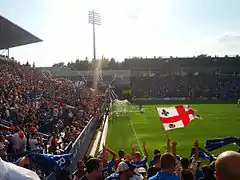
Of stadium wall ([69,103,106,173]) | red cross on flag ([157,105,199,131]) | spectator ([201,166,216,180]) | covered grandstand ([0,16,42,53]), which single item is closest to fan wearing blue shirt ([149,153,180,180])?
spectator ([201,166,216,180])

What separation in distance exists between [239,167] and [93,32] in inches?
2737

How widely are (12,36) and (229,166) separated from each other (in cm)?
A: 4420

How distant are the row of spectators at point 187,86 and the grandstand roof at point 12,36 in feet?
117

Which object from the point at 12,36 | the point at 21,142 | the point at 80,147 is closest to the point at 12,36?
the point at 12,36

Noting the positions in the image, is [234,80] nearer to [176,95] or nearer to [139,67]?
[176,95]

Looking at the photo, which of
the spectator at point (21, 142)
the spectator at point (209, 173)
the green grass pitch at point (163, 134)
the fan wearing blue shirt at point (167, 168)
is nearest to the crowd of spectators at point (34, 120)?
the spectator at point (21, 142)

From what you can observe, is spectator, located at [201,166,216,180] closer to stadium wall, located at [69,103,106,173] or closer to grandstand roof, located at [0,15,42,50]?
stadium wall, located at [69,103,106,173]

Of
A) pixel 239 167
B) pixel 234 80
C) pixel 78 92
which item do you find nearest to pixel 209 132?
pixel 78 92

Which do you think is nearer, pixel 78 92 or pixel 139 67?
pixel 78 92

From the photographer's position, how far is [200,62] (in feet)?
328

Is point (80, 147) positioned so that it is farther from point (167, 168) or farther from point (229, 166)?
point (229, 166)

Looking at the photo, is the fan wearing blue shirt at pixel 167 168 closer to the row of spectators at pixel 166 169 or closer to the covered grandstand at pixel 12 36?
the row of spectators at pixel 166 169

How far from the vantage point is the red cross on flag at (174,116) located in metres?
11.8

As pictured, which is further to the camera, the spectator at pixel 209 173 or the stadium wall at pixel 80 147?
the stadium wall at pixel 80 147
